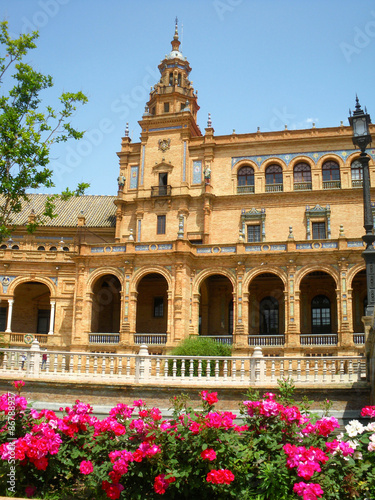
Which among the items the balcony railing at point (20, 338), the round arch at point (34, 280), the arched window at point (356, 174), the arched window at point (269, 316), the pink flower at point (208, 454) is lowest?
the pink flower at point (208, 454)

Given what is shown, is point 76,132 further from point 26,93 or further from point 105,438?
point 105,438

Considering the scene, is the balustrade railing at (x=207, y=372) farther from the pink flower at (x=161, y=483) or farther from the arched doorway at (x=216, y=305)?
the arched doorway at (x=216, y=305)

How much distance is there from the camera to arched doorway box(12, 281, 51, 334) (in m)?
37.8

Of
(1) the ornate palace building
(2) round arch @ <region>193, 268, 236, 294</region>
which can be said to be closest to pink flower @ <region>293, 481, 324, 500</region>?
(1) the ornate palace building

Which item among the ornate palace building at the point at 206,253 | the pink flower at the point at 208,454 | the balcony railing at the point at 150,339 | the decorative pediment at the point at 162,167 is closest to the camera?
the pink flower at the point at 208,454

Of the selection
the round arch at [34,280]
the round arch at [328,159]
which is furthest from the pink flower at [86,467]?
the round arch at [328,159]

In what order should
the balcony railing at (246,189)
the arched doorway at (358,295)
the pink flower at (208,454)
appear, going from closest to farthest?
1. the pink flower at (208,454)
2. the arched doorway at (358,295)
3. the balcony railing at (246,189)

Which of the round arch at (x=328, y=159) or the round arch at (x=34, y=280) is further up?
the round arch at (x=328, y=159)

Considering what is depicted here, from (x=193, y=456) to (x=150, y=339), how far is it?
22941 millimetres

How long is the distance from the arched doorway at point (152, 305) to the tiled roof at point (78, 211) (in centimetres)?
830

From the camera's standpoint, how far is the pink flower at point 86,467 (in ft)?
28.9

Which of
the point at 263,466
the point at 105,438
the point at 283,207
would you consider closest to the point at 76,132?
the point at 105,438

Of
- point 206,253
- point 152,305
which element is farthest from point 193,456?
point 152,305

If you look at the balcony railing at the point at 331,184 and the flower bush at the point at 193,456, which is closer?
the flower bush at the point at 193,456
